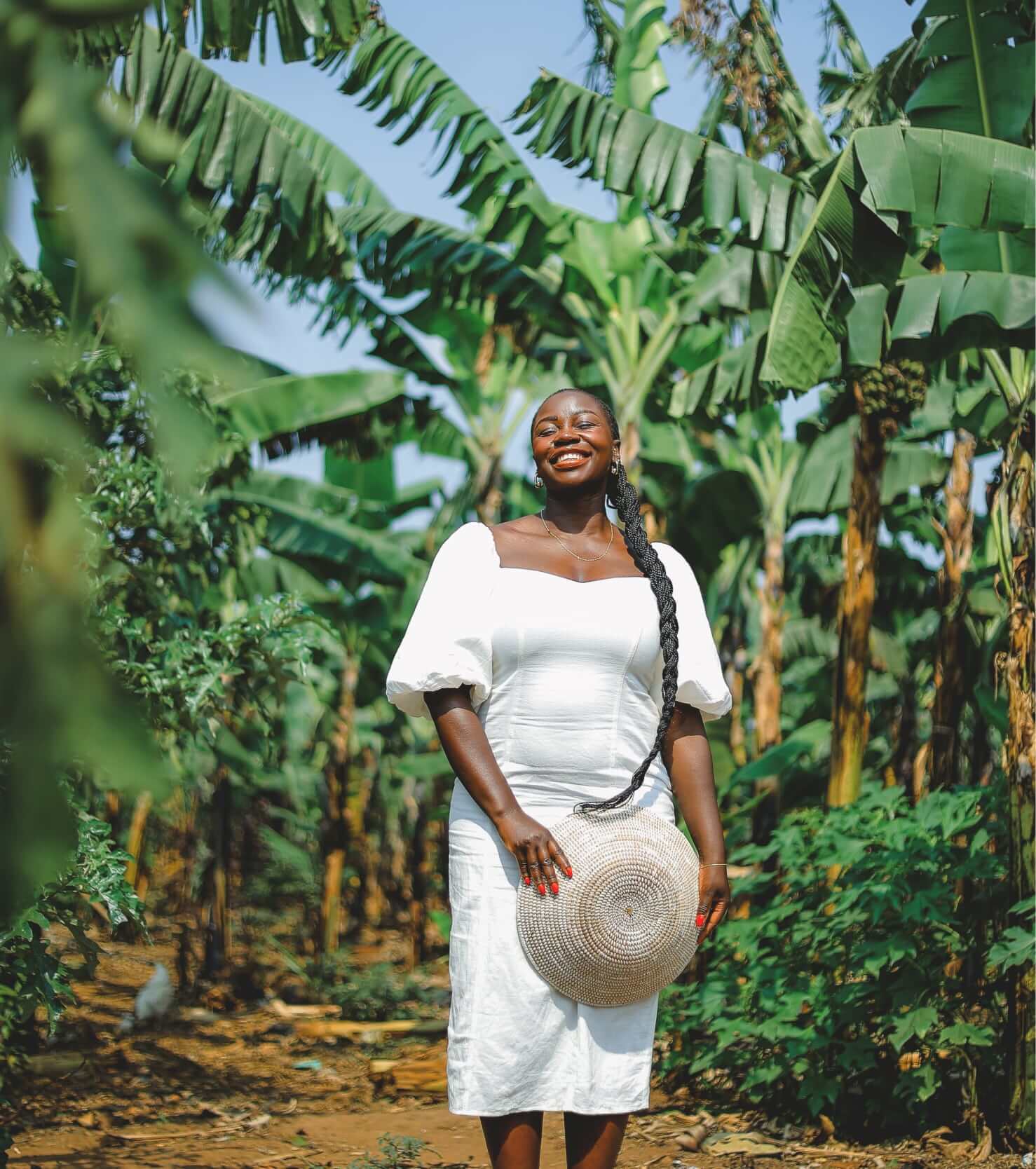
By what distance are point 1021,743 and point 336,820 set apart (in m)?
6.82

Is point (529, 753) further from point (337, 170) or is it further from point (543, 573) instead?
point (337, 170)

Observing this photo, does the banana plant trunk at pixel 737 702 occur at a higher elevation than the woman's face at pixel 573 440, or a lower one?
lower

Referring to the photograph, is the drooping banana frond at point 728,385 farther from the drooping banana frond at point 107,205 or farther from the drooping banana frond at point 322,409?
the drooping banana frond at point 107,205

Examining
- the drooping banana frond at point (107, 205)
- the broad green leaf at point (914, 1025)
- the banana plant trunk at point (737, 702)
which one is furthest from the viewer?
the banana plant trunk at point (737, 702)

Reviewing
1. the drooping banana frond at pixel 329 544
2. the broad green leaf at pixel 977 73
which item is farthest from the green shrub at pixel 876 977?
the drooping banana frond at pixel 329 544

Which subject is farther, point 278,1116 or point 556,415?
point 278,1116

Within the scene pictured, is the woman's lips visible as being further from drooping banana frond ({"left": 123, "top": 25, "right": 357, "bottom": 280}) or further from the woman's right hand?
drooping banana frond ({"left": 123, "top": 25, "right": 357, "bottom": 280})

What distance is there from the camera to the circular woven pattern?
96.5 inches

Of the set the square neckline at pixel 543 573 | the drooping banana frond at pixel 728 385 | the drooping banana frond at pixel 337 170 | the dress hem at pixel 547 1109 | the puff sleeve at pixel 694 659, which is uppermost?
the drooping banana frond at pixel 337 170

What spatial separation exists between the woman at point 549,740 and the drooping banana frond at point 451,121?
14.5ft

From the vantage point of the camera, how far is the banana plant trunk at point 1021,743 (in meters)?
4.05

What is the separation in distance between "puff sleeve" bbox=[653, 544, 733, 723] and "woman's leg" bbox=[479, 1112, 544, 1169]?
91 centimetres

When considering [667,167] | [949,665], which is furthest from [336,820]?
[667,167]

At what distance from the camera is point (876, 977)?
Answer: 14.0ft
